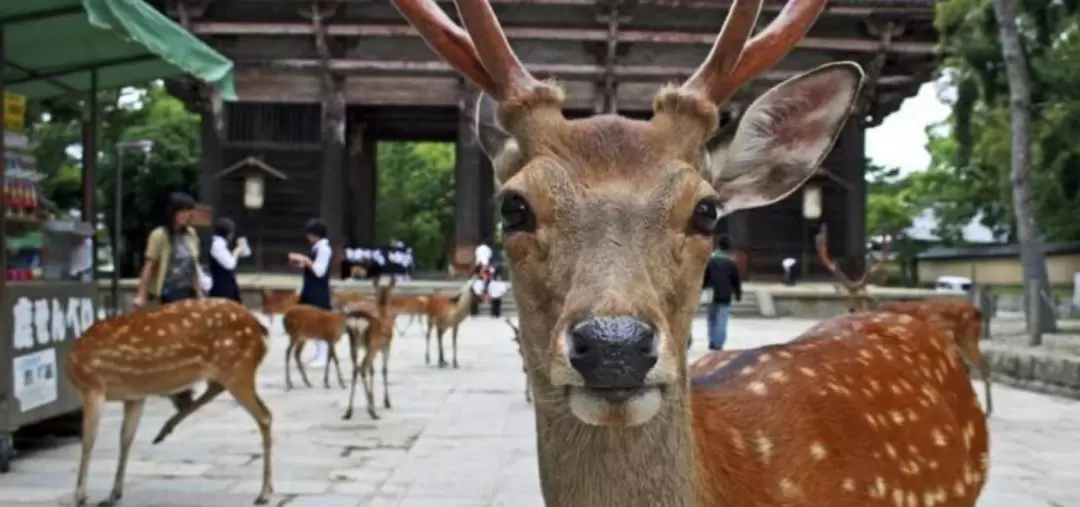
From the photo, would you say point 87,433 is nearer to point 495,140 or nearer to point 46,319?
point 46,319

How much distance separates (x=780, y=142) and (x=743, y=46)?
0.23 m

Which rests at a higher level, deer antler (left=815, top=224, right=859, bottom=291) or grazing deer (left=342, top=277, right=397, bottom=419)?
deer antler (left=815, top=224, right=859, bottom=291)

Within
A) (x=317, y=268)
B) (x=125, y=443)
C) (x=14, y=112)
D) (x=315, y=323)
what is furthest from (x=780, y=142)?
(x=317, y=268)

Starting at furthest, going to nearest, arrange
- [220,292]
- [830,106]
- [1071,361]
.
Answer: [1071,361]
[220,292]
[830,106]

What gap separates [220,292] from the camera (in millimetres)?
9273

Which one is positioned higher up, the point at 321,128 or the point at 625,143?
the point at 321,128

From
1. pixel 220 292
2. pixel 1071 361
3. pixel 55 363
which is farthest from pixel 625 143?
pixel 1071 361

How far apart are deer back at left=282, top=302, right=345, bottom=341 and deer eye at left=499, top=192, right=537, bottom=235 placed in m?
7.84

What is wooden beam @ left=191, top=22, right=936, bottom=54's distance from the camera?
23.6 meters

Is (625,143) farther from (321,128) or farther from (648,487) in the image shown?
(321,128)

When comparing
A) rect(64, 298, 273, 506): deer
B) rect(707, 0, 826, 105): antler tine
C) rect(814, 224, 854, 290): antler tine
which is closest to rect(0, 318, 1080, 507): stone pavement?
rect(64, 298, 273, 506): deer

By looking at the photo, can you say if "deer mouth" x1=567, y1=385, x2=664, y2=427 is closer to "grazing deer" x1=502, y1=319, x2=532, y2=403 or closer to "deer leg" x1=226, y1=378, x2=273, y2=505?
"grazing deer" x1=502, y1=319, x2=532, y2=403

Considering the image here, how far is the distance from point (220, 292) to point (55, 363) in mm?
2553

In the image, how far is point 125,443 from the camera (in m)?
5.43
